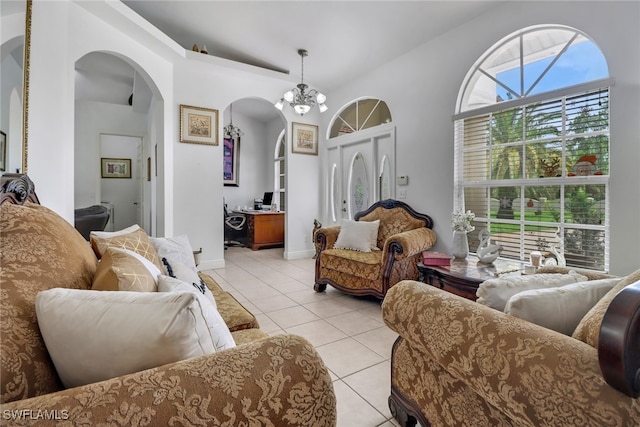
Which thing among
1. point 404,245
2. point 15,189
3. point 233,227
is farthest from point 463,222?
point 233,227

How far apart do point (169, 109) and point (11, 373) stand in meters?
4.02

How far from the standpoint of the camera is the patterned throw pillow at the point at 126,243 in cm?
149

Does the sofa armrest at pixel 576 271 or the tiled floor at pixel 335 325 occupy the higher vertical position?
the sofa armrest at pixel 576 271

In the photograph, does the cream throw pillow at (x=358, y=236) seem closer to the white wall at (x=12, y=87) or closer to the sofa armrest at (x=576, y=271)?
the sofa armrest at (x=576, y=271)

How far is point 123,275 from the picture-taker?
2.94 feet

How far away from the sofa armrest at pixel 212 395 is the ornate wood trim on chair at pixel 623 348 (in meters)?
0.59

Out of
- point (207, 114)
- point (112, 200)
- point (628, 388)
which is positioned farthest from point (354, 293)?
point (112, 200)

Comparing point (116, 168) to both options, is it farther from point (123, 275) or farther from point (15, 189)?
point (123, 275)

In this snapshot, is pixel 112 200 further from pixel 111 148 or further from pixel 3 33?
pixel 3 33

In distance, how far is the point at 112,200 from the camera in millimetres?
6426

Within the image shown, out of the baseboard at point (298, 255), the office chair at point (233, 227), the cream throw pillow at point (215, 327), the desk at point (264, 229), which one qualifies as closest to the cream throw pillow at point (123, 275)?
the cream throw pillow at point (215, 327)

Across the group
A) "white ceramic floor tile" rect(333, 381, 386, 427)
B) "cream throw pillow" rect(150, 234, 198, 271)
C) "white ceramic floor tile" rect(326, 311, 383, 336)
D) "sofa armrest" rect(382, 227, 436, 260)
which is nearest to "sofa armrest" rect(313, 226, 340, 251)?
"sofa armrest" rect(382, 227, 436, 260)

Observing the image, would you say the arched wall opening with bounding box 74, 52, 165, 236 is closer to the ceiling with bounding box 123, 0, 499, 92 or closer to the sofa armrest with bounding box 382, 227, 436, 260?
the ceiling with bounding box 123, 0, 499, 92

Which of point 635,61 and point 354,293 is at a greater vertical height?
point 635,61
